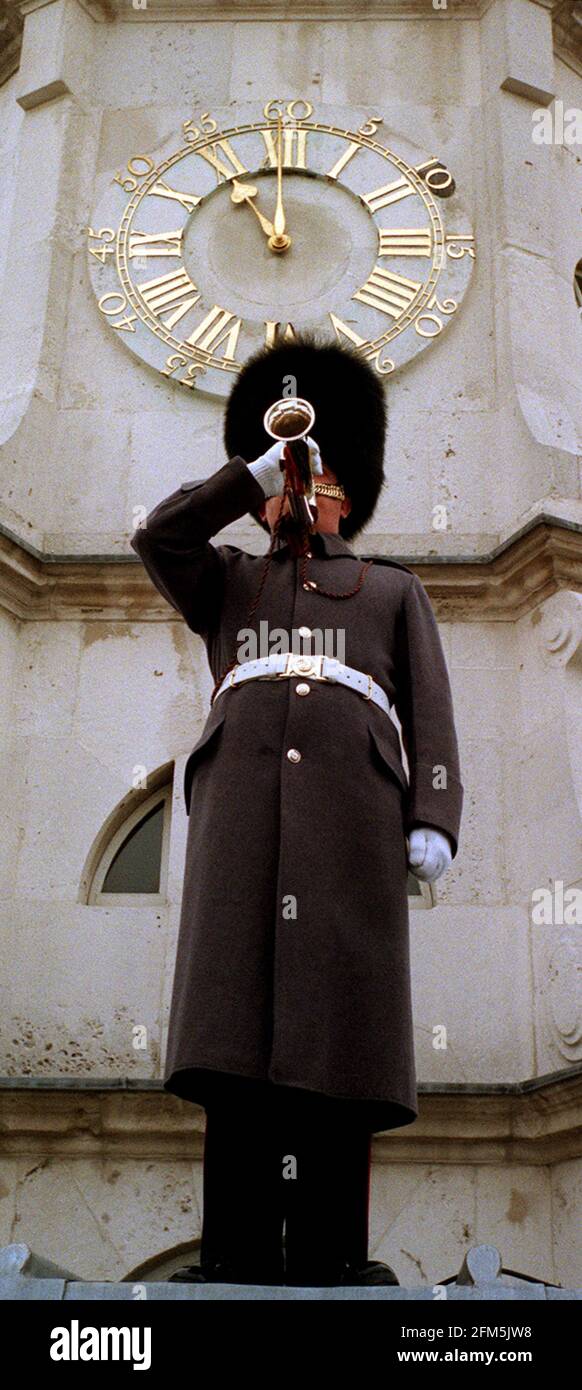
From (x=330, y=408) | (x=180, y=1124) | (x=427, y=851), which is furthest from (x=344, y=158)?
(x=427, y=851)

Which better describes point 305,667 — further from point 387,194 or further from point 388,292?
point 387,194

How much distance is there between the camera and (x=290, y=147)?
905 centimetres

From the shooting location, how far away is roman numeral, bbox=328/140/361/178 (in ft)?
29.5

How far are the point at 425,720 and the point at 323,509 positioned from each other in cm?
67

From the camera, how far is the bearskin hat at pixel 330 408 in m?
5.05

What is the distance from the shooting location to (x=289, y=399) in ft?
14.8

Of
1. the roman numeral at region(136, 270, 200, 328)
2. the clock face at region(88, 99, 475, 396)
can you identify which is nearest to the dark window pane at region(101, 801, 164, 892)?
the clock face at region(88, 99, 475, 396)

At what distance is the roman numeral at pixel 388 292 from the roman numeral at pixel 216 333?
0.58m

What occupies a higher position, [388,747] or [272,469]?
[272,469]

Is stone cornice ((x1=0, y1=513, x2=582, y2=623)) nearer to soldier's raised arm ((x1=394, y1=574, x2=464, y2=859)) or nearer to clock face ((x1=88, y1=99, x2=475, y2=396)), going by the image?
clock face ((x1=88, y1=99, x2=475, y2=396))

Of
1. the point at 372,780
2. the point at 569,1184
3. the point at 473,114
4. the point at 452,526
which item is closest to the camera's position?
the point at 372,780
